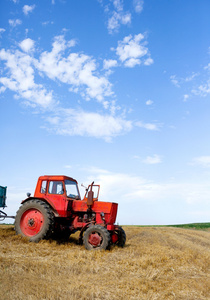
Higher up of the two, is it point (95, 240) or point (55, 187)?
point (55, 187)

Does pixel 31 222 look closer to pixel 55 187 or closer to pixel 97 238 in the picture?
pixel 55 187

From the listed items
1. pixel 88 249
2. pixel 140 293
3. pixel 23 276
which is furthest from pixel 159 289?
pixel 88 249

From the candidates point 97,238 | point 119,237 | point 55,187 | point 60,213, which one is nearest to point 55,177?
point 55,187

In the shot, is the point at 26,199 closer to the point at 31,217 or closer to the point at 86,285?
the point at 31,217

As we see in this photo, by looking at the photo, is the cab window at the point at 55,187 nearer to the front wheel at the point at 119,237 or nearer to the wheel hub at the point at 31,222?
the wheel hub at the point at 31,222

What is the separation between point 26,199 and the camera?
11133 millimetres

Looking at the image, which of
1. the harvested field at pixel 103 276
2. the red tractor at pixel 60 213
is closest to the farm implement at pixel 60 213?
the red tractor at pixel 60 213

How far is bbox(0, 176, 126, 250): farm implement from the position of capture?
10.5 m

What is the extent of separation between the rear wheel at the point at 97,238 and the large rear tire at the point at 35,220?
1601mm

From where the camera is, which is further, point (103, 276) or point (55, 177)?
point (55, 177)

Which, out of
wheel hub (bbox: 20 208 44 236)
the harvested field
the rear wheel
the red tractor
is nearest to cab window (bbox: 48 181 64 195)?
the red tractor

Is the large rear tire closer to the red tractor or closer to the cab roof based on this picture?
the red tractor

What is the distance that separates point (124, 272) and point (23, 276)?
2.24 m

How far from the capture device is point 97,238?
951cm
